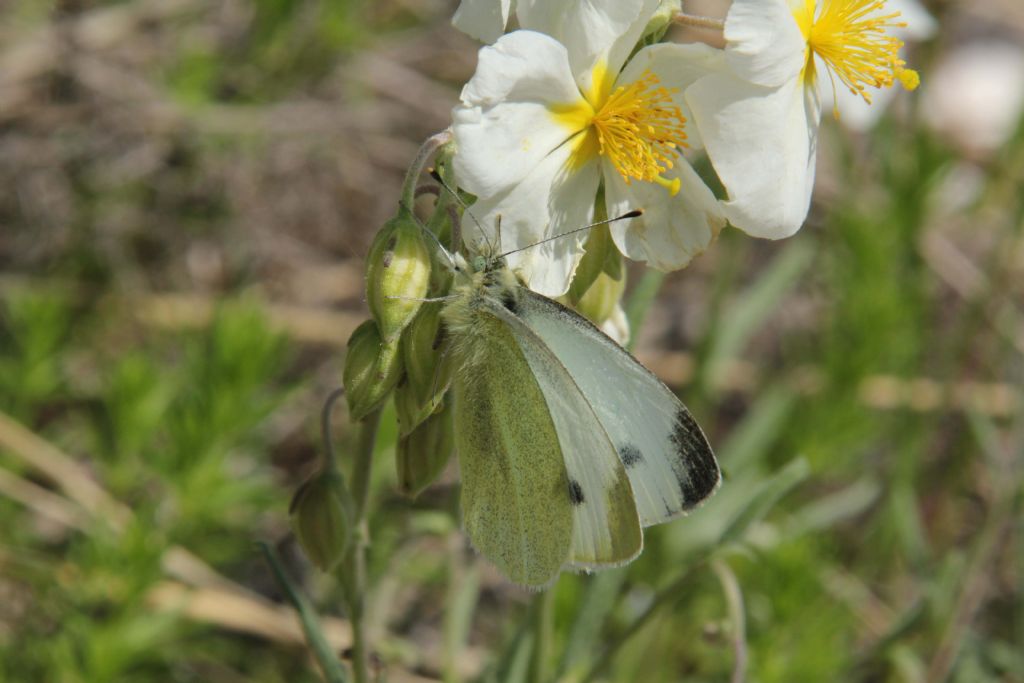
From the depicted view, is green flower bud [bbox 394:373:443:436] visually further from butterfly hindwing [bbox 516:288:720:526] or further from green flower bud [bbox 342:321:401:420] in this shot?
butterfly hindwing [bbox 516:288:720:526]

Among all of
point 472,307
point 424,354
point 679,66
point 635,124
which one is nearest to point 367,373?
point 424,354

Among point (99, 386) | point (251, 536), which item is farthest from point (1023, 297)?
point (99, 386)

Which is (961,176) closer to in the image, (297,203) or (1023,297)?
(1023,297)

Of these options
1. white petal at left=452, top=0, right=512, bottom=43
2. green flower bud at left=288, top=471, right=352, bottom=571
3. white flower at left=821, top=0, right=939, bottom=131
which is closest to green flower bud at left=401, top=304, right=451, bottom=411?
green flower bud at left=288, top=471, right=352, bottom=571

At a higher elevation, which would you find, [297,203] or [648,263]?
[648,263]

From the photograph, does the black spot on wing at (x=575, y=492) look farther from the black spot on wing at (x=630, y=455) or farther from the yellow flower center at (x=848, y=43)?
the yellow flower center at (x=848, y=43)

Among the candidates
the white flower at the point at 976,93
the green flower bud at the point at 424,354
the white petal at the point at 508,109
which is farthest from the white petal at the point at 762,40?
the white flower at the point at 976,93

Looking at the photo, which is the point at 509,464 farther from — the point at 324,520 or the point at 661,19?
the point at 661,19
